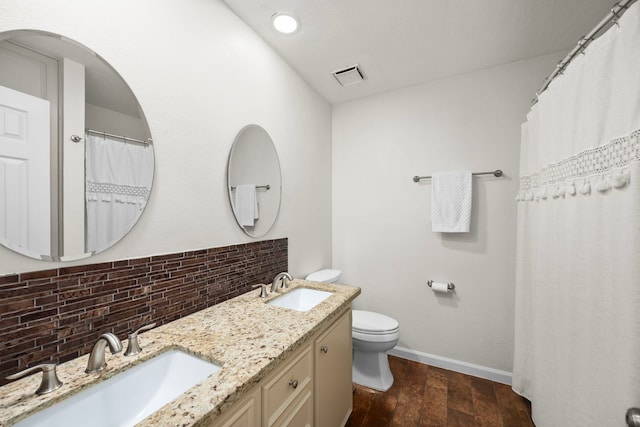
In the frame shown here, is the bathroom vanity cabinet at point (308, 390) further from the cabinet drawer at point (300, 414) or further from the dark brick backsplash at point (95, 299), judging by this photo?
the dark brick backsplash at point (95, 299)

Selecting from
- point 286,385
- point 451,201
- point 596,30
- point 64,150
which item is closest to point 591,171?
point 596,30

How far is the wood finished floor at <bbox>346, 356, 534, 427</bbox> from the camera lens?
1.63 m

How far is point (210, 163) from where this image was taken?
1.34 meters

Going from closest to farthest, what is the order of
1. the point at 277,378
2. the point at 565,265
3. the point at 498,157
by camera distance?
the point at 277,378 → the point at 565,265 → the point at 498,157

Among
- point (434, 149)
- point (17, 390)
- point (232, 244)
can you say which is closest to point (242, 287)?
point (232, 244)

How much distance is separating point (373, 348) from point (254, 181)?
151 cm

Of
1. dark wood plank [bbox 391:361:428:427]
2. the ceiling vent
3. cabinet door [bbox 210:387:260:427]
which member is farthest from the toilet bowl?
the ceiling vent

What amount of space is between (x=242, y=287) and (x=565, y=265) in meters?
1.70

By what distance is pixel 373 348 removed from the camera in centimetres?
192

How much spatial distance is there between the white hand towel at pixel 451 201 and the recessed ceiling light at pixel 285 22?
1.55 m

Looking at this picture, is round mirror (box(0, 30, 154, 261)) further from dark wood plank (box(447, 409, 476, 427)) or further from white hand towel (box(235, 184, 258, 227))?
dark wood plank (box(447, 409, 476, 427))

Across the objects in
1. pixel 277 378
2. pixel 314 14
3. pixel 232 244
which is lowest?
pixel 277 378

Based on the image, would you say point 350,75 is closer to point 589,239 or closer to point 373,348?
point 589,239

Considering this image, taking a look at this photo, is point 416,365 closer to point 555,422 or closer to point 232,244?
point 555,422
